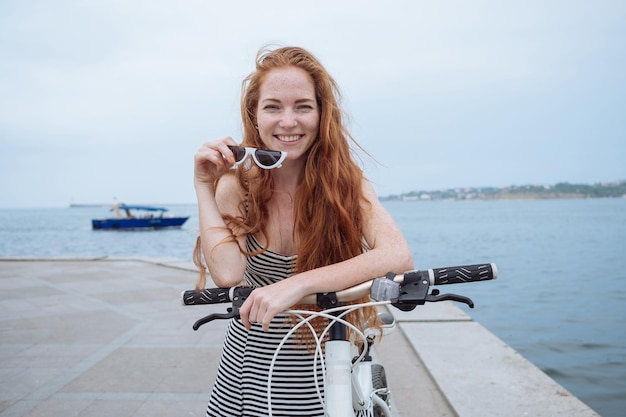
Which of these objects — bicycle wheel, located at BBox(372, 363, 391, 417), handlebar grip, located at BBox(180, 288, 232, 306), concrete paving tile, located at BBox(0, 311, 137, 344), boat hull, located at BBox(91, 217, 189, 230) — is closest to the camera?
handlebar grip, located at BBox(180, 288, 232, 306)

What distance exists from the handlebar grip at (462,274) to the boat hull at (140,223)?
5913 cm

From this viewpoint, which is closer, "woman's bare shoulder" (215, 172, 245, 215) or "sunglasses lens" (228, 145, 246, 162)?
"sunglasses lens" (228, 145, 246, 162)

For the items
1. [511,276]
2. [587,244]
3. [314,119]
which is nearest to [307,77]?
[314,119]

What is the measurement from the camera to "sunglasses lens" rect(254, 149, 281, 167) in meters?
1.52

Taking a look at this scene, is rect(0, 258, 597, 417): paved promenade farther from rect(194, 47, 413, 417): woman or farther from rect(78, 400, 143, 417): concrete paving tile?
rect(194, 47, 413, 417): woman

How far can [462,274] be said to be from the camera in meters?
1.34

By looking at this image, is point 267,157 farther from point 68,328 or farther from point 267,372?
point 68,328

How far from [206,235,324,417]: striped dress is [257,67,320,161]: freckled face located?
1.17 ft

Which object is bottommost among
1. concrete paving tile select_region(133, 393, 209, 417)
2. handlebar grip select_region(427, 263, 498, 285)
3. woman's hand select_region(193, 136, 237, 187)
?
concrete paving tile select_region(133, 393, 209, 417)

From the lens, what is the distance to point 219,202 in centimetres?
195

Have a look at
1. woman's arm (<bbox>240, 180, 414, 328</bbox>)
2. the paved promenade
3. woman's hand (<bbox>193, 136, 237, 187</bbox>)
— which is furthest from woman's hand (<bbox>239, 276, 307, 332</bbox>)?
the paved promenade

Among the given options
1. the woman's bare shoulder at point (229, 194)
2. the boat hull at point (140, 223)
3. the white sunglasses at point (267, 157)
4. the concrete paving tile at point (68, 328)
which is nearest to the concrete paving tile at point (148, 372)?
the concrete paving tile at point (68, 328)

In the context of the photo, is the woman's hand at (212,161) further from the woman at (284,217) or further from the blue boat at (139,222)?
the blue boat at (139,222)

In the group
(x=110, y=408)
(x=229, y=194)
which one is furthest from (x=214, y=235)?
(x=110, y=408)
